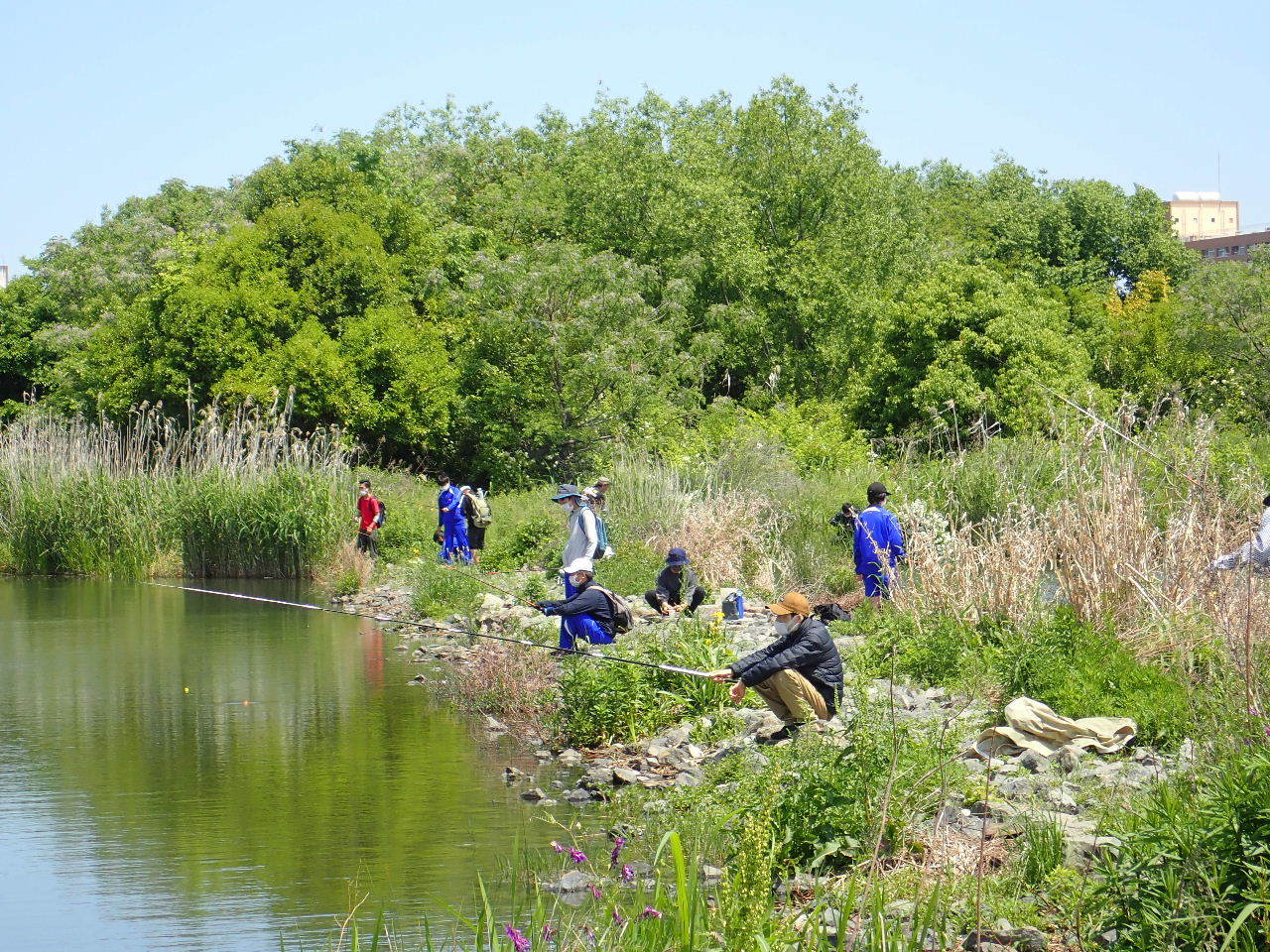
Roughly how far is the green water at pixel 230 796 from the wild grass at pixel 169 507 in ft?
22.1

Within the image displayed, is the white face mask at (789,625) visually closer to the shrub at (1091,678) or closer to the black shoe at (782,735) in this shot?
the black shoe at (782,735)

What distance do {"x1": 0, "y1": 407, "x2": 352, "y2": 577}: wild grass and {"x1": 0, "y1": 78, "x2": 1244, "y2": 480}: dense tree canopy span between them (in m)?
4.86

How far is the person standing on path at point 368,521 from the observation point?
24.0m

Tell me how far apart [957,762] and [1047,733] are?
4.96 ft

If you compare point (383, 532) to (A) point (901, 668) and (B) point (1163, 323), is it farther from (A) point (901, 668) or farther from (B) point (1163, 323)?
(B) point (1163, 323)

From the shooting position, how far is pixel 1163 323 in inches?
1460

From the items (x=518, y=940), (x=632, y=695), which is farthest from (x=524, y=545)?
(x=518, y=940)

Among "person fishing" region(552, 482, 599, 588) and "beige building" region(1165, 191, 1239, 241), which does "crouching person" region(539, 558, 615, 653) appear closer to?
"person fishing" region(552, 482, 599, 588)

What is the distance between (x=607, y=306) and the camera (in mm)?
30359

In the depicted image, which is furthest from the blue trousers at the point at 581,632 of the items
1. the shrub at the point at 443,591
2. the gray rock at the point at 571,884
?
the shrub at the point at 443,591

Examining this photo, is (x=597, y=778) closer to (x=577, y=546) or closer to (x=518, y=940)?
(x=577, y=546)

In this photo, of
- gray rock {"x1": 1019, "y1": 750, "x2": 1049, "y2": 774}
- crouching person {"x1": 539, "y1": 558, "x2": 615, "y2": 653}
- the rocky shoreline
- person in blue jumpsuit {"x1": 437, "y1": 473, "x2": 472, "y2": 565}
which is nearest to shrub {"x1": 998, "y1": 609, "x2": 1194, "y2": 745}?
the rocky shoreline

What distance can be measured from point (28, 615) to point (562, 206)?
71.9 feet

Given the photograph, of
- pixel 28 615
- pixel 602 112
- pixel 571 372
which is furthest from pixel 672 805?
pixel 602 112
